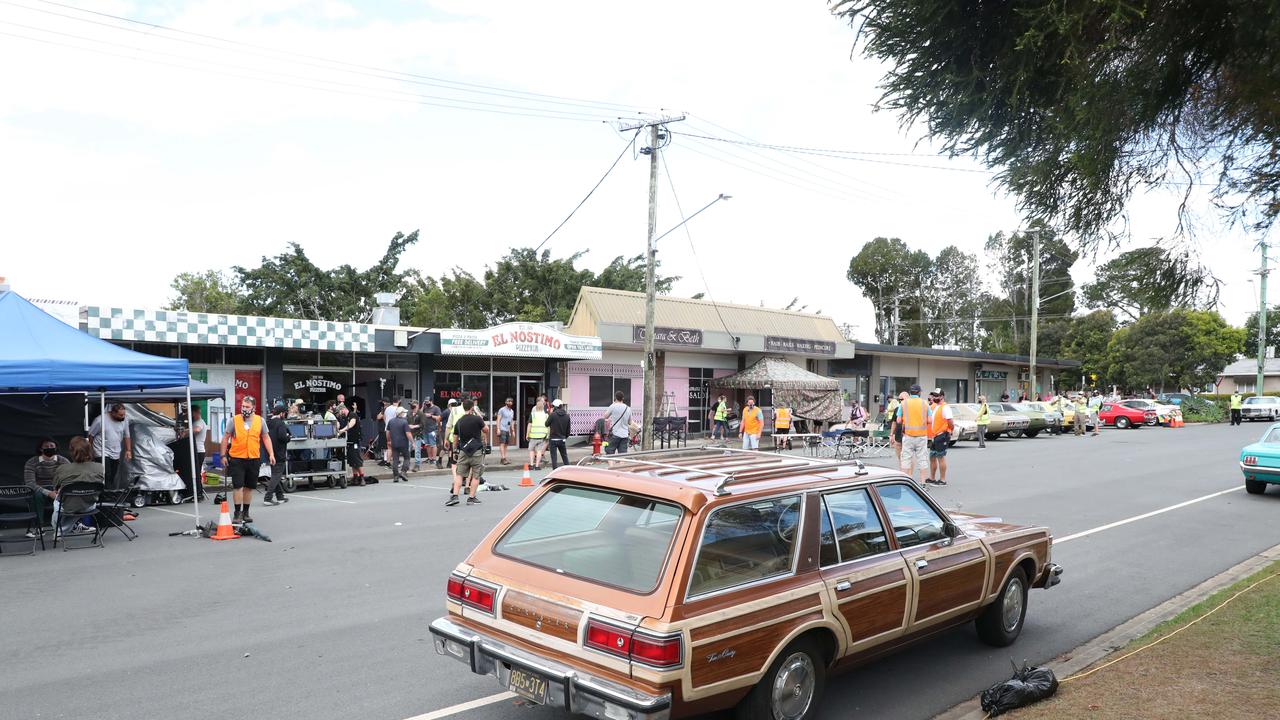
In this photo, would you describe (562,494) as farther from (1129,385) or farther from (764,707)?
(1129,385)

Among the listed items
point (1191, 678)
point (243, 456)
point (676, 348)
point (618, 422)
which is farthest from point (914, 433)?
point (676, 348)

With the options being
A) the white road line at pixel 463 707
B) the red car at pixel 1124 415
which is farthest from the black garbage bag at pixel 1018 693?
the red car at pixel 1124 415

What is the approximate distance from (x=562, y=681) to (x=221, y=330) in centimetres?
1615

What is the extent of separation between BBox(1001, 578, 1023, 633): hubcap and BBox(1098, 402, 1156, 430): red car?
3640 centimetres

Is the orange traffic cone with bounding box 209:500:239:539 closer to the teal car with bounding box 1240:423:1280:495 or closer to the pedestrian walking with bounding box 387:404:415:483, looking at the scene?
the pedestrian walking with bounding box 387:404:415:483

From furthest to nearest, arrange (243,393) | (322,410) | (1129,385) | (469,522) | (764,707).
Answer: (1129,385), (322,410), (243,393), (469,522), (764,707)

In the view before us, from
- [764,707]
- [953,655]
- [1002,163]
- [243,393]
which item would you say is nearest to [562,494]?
[764,707]

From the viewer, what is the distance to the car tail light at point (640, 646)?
3.66 m

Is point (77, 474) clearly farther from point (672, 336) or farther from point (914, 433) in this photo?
point (672, 336)

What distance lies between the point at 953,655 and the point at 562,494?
→ 334 cm

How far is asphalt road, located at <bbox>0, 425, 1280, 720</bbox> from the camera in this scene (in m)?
5.11

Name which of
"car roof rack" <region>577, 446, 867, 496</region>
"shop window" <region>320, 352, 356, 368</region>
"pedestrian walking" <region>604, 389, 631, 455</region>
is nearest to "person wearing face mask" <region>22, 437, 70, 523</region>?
"car roof rack" <region>577, 446, 867, 496</region>

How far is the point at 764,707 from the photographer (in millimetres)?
4117

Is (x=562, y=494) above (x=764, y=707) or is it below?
above
